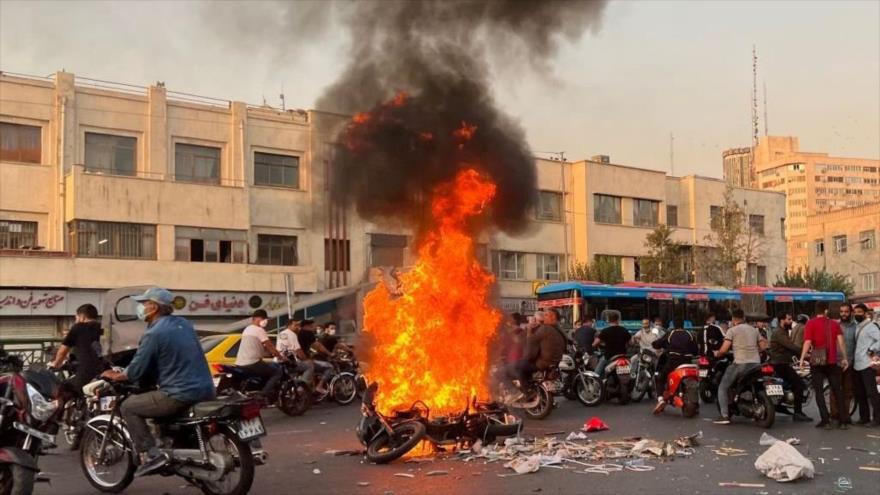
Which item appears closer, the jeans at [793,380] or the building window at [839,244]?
the jeans at [793,380]

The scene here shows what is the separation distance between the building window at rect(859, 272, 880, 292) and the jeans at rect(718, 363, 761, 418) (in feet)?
186

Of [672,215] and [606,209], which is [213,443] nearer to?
[606,209]

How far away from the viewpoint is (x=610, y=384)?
14.6 meters

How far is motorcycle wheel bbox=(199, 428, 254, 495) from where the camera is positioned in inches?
266

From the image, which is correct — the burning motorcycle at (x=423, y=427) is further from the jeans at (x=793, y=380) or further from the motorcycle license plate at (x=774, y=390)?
the jeans at (x=793, y=380)

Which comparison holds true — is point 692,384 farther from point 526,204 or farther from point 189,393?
point 189,393

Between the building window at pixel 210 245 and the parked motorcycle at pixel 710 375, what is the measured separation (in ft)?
74.6

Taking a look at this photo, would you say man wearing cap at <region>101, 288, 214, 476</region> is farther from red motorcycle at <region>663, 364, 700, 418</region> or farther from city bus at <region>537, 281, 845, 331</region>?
city bus at <region>537, 281, 845, 331</region>

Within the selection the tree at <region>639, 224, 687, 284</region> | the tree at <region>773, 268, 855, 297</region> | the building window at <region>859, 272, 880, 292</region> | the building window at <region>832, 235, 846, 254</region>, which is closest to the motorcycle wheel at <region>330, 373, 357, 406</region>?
the tree at <region>639, 224, 687, 284</region>

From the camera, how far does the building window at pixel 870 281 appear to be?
61259mm

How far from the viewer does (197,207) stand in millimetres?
32312

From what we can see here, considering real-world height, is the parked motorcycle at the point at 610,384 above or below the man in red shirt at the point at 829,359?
below

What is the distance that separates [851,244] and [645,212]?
2686cm

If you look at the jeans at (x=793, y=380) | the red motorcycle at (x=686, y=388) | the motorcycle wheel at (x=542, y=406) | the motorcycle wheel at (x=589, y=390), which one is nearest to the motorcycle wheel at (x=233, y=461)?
the motorcycle wheel at (x=542, y=406)
